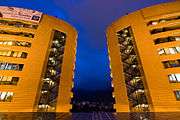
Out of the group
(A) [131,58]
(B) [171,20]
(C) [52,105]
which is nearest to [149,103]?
(A) [131,58]

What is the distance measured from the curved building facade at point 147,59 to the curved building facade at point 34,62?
10593 millimetres

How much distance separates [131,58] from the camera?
57.1m

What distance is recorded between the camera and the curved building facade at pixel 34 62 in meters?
46.3

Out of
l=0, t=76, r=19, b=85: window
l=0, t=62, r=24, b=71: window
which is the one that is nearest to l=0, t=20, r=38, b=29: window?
l=0, t=62, r=24, b=71: window

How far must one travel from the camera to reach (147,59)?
Result: 51500mm

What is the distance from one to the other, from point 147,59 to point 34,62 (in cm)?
2285

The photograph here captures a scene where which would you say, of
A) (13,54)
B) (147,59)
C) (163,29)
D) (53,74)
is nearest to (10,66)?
(13,54)

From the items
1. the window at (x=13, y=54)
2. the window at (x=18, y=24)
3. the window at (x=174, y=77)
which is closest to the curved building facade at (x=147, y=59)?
the window at (x=174, y=77)

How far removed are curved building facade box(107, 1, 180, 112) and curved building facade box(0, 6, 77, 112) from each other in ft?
34.8

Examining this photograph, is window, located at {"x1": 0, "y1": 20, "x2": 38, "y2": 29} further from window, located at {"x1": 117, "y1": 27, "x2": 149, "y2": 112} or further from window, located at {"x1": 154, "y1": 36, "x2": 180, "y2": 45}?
window, located at {"x1": 154, "y1": 36, "x2": 180, "y2": 45}

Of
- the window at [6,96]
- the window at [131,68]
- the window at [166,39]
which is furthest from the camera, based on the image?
the window at [166,39]

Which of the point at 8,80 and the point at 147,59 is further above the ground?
the point at 147,59

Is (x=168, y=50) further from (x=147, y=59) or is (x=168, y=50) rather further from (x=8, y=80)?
(x=8, y=80)

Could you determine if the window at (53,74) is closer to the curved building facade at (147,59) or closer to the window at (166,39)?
the curved building facade at (147,59)
